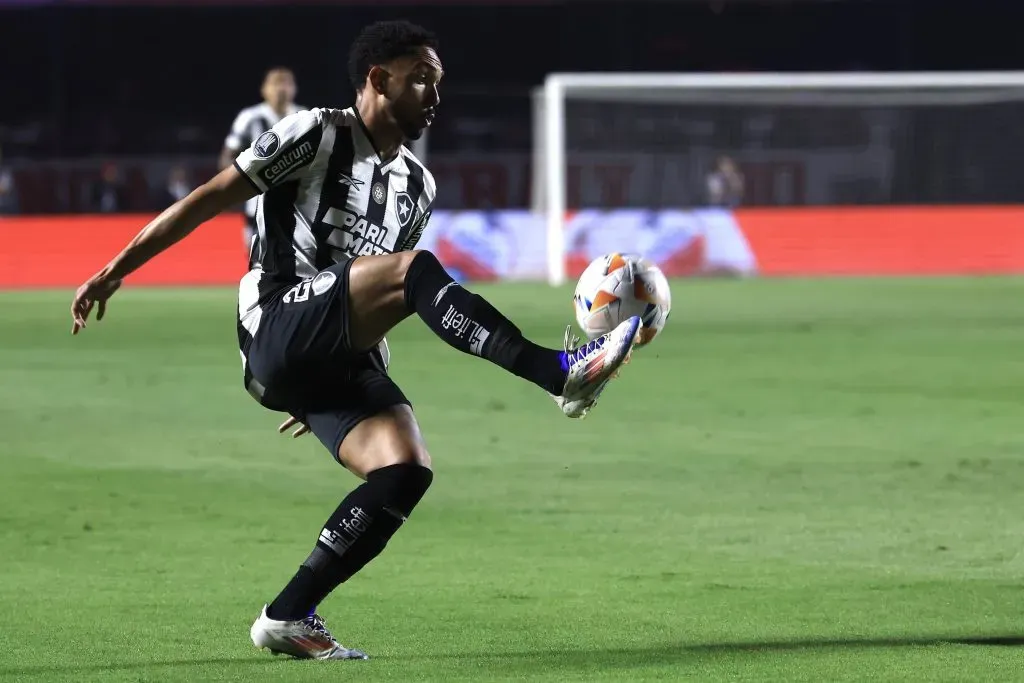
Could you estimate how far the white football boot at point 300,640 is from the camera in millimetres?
5426

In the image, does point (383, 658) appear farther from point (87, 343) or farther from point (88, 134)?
point (88, 134)

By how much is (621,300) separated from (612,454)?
5.41 m

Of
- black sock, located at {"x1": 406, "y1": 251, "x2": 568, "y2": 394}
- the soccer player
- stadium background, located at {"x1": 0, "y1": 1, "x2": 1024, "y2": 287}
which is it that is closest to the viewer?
black sock, located at {"x1": 406, "y1": 251, "x2": 568, "y2": 394}

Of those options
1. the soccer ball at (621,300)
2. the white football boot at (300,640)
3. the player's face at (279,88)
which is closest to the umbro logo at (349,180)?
the soccer ball at (621,300)

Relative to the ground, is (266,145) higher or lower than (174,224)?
higher

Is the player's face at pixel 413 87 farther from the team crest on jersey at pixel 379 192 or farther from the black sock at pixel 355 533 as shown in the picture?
the black sock at pixel 355 533

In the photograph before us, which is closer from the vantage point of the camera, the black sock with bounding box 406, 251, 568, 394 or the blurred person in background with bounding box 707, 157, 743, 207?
the black sock with bounding box 406, 251, 568, 394

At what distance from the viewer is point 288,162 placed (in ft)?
18.0

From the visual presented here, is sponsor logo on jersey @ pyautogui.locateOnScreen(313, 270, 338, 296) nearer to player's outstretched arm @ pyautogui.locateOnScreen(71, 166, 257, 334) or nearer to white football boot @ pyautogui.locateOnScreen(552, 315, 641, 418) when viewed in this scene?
player's outstretched arm @ pyautogui.locateOnScreen(71, 166, 257, 334)

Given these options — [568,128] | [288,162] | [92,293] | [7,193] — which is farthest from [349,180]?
[7,193]

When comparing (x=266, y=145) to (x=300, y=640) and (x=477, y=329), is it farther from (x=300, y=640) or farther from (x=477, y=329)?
(x=300, y=640)

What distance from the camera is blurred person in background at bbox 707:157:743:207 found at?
2931 cm

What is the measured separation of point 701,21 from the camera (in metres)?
40.4

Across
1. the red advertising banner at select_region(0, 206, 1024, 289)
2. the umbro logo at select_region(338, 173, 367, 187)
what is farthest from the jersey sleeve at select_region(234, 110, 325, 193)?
the red advertising banner at select_region(0, 206, 1024, 289)
